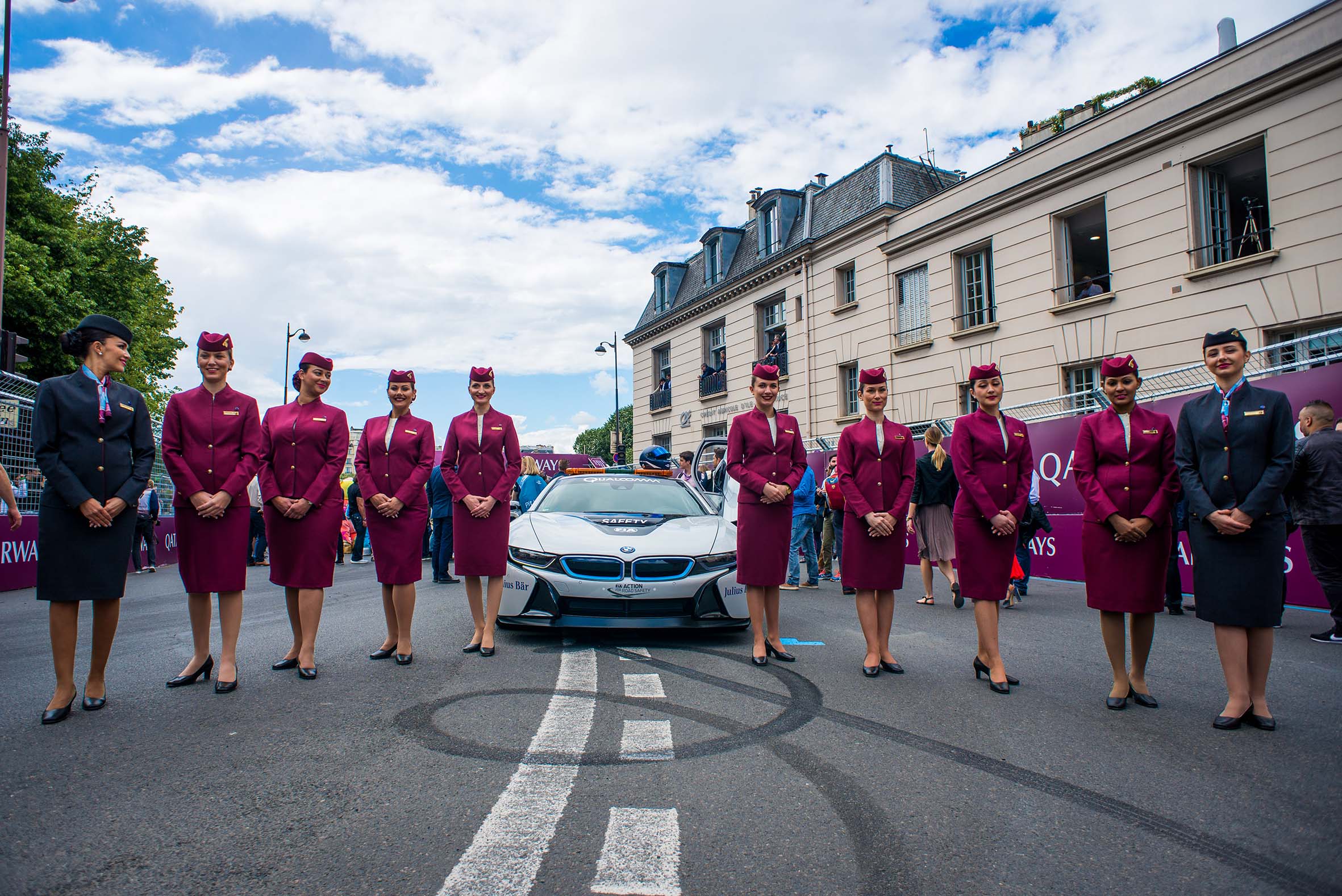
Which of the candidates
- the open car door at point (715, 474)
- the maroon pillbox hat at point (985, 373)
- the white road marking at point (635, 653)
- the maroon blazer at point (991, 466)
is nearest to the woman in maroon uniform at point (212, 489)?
the white road marking at point (635, 653)

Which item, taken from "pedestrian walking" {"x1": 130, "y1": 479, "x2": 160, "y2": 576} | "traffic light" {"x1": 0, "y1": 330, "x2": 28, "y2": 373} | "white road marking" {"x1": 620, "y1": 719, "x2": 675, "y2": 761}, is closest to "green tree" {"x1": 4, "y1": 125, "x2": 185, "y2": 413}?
"pedestrian walking" {"x1": 130, "y1": 479, "x2": 160, "y2": 576}

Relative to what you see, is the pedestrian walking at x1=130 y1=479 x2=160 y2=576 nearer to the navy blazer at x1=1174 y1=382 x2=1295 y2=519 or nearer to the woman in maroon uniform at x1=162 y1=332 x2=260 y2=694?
the woman in maroon uniform at x1=162 y1=332 x2=260 y2=694

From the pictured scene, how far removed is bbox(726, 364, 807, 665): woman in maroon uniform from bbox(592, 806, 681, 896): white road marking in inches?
110

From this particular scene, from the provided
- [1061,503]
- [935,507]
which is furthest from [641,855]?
[1061,503]

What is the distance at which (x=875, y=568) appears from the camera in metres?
5.40

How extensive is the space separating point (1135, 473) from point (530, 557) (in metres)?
3.95

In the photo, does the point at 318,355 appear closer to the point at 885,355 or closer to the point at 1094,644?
the point at 1094,644

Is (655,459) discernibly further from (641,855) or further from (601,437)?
(601,437)

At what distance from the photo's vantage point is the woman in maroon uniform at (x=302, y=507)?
5.19 metres

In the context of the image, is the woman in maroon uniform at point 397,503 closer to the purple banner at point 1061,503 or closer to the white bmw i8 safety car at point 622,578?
the white bmw i8 safety car at point 622,578

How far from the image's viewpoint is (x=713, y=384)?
3023 cm

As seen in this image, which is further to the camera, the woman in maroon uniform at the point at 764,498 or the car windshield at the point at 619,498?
the car windshield at the point at 619,498

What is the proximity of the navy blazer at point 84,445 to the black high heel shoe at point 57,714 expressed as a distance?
0.99 metres

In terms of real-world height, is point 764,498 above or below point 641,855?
above
